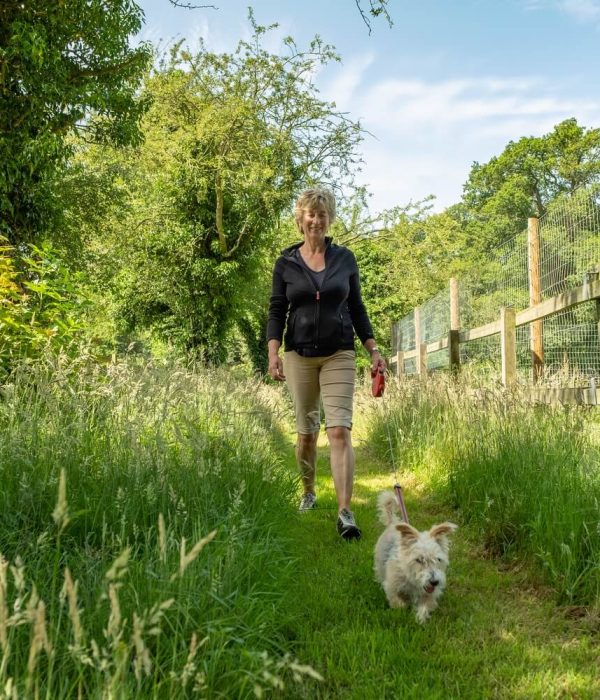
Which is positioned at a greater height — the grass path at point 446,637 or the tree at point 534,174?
the tree at point 534,174

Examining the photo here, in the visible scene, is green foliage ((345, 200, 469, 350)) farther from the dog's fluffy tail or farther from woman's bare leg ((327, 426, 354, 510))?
the dog's fluffy tail

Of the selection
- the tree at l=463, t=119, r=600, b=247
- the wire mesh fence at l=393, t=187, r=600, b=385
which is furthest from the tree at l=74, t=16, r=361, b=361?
the tree at l=463, t=119, r=600, b=247

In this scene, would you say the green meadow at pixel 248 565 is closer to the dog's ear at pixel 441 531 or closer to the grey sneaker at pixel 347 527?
the grey sneaker at pixel 347 527

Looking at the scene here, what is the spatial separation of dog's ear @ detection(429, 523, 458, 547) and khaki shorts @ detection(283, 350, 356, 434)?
1.35 metres

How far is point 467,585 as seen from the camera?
3.54 m

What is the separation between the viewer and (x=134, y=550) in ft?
9.09

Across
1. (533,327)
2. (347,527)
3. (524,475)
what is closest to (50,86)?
(533,327)

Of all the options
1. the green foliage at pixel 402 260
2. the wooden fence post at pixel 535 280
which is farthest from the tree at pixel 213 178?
the wooden fence post at pixel 535 280

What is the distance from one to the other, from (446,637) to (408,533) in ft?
1.62

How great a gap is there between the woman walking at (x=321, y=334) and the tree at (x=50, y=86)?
9002 mm

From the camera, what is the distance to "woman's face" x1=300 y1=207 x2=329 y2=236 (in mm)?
4508

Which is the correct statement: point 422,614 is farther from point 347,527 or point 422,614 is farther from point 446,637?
point 347,527

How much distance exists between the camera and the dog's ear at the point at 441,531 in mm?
3119

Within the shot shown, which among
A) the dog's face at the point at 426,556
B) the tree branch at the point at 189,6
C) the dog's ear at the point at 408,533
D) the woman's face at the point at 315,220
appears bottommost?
the dog's face at the point at 426,556
